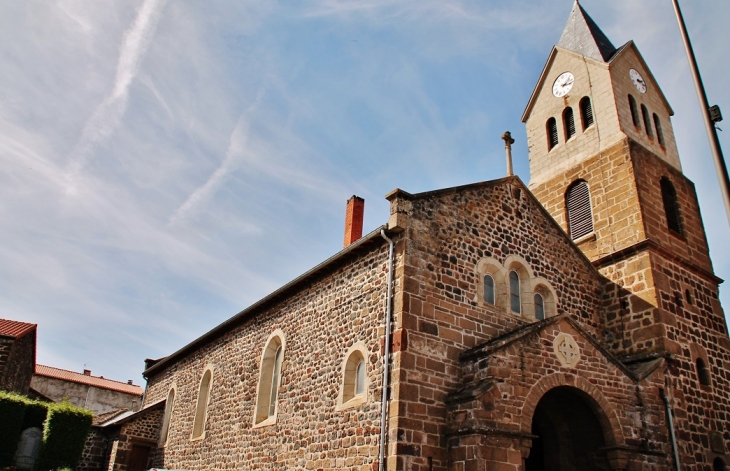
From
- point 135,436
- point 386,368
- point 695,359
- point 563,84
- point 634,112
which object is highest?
point 563,84

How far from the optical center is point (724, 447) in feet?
46.6

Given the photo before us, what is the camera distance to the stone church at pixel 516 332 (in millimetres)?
10812

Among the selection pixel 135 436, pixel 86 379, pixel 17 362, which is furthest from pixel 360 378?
pixel 86 379

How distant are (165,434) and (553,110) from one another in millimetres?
20299

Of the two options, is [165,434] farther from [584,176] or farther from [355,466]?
[584,176]

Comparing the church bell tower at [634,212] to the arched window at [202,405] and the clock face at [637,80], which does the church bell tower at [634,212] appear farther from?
the arched window at [202,405]

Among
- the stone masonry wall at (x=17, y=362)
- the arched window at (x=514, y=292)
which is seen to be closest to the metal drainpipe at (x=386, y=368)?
the arched window at (x=514, y=292)

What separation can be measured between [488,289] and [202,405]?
485 inches

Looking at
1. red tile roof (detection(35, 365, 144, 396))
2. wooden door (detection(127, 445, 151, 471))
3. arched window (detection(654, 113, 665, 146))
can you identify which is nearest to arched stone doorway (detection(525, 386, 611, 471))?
arched window (detection(654, 113, 665, 146))

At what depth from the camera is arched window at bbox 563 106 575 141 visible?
A: 20.0 m

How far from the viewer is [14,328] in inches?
984

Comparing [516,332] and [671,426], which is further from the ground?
[516,332]

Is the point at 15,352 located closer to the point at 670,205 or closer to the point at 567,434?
the point at 567,434

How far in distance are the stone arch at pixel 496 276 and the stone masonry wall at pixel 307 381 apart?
2.54 meters
